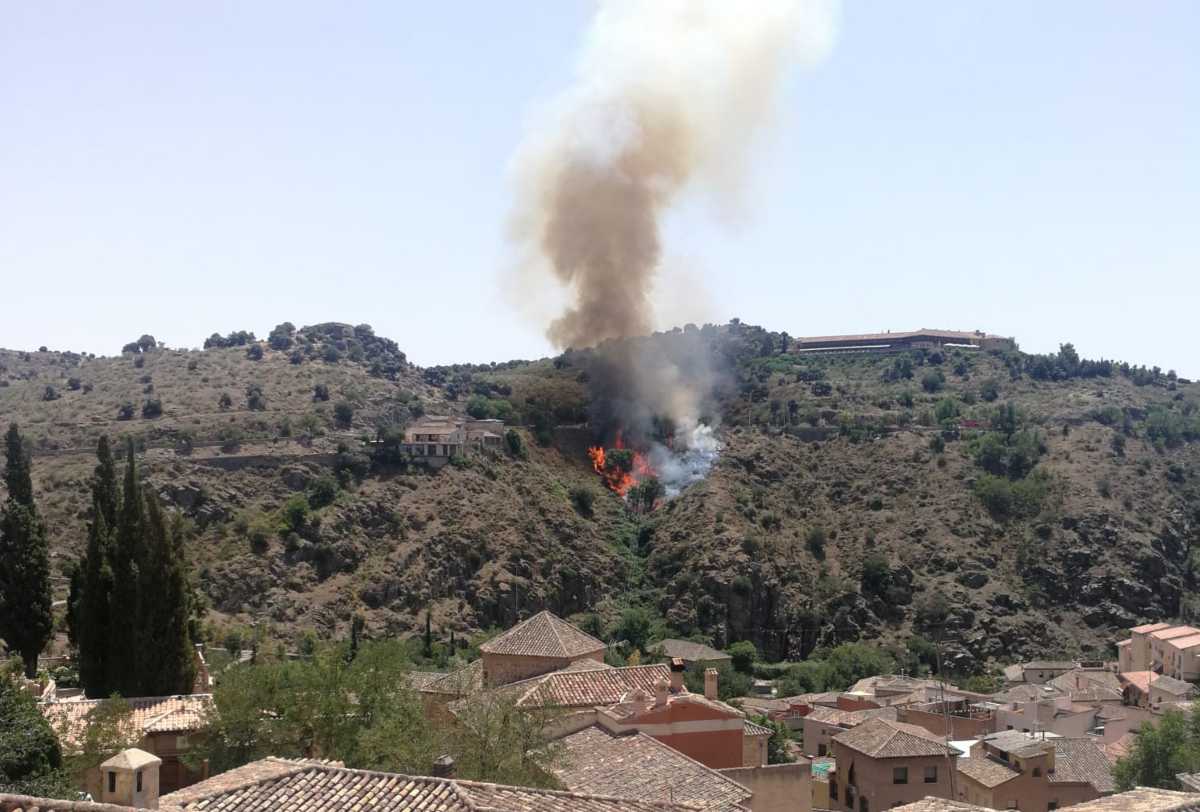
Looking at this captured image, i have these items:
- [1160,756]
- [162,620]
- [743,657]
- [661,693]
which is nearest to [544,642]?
[661,693]

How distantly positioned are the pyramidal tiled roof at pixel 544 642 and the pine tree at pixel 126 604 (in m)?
9.52

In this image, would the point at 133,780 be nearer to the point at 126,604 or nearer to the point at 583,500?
the point at 126,604

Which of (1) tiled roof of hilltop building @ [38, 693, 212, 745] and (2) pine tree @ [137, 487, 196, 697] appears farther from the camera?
(2) pine tree @ [137, 487, 196, 697]

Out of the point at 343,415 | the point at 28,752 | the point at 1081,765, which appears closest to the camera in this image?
the point at 28,752

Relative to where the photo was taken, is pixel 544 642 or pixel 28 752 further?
pixel 544 642

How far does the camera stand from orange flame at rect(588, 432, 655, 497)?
108m

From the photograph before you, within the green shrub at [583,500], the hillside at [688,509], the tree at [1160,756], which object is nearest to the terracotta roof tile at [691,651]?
the hillside at [688,509]

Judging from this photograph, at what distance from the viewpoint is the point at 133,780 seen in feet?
60.7

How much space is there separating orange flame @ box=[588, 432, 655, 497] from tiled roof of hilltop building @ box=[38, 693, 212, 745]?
2881 inches

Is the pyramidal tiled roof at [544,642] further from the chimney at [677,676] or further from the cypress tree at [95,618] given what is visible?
the cypress tree at [95,618]

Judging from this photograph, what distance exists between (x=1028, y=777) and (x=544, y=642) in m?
16.4

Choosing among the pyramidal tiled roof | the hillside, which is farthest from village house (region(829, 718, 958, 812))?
the hillside

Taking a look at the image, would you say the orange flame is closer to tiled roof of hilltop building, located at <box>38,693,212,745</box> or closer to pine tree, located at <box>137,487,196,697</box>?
pine tree, located at <box>137,487,196,697</box>

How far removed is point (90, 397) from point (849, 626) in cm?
5934
